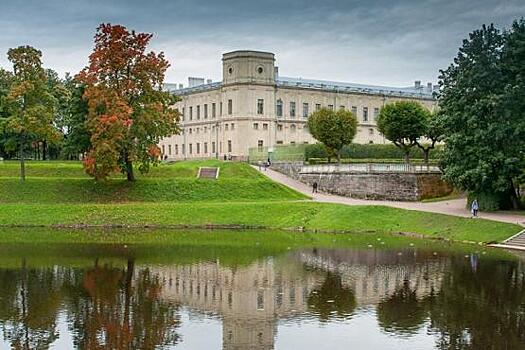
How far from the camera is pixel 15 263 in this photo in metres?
29.0

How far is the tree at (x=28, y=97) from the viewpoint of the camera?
52531mm

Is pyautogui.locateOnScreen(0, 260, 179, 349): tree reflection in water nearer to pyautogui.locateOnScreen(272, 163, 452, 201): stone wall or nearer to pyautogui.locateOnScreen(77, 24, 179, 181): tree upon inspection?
pyautogui.locateOnScreen(77, 24, 179, 181): tree

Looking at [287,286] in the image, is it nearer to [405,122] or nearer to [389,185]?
[389,185]

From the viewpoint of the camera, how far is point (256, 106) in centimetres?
8850

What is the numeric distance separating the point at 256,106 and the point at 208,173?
1043 inches

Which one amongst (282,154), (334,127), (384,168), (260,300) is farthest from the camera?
(282,154)

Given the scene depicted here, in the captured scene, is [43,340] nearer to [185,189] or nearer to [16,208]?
[16,208]

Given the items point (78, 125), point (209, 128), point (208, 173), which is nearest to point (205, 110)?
point (209, 128)

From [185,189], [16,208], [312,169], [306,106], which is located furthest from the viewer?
[306,106]

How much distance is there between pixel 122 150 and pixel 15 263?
24704mm

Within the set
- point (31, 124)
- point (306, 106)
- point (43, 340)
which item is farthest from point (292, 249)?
point (306, 106)

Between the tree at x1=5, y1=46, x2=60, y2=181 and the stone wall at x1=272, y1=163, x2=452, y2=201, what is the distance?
71.2 ft

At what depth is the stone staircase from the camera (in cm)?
6222

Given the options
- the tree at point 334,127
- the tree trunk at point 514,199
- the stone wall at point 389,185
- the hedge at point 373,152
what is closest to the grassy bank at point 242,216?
the tree trunk at point 514,199
